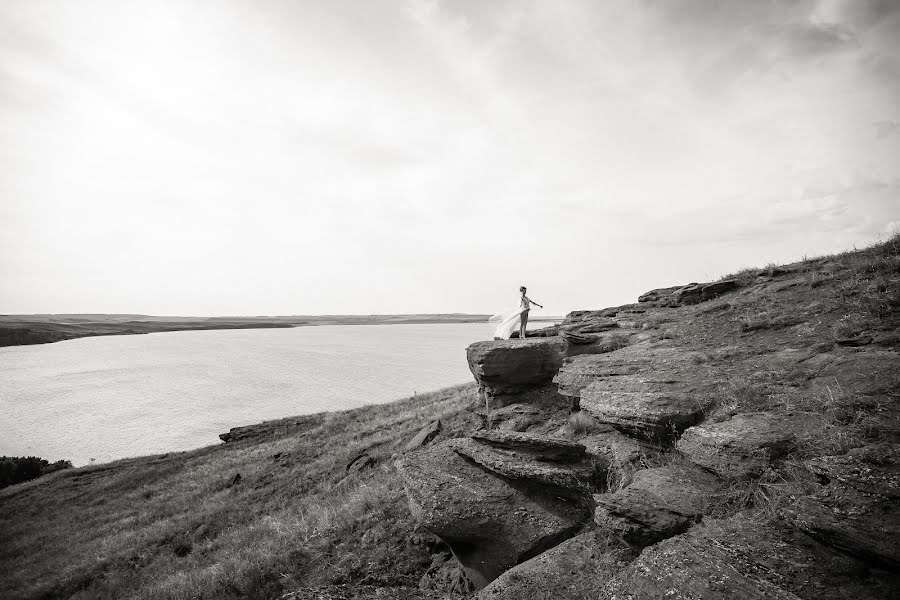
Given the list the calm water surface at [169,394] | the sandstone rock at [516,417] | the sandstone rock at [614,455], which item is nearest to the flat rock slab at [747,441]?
the sandstone rock at [614,455]

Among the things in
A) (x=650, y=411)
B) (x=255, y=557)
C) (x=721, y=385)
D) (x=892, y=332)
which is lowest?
(x=255, y=557)

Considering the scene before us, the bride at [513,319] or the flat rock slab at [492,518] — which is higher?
the bride at [513,319]

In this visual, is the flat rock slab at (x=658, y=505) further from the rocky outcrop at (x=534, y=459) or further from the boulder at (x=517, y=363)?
the boulder at (x=517, y=363)

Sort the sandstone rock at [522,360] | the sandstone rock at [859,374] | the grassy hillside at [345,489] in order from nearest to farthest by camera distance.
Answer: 1. the sandstone rock at [859,374]
2. the grassy hillside at [345,489]
3. the sandstone rock at [522,360]

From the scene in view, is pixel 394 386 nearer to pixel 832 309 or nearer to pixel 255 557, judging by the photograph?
pixel 255 557

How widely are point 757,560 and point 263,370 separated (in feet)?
293

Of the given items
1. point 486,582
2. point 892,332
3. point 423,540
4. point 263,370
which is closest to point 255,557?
point 423,540

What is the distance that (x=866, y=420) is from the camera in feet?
18.8

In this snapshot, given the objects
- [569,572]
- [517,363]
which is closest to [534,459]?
[569,572]

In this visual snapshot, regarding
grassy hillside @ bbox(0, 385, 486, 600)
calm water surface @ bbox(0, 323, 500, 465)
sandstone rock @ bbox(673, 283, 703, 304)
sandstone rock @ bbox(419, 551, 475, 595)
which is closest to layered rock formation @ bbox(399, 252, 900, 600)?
sandstone rock @ bbox(419, 551, 475, 595)

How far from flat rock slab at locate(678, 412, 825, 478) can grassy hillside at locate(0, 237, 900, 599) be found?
32 centimetres

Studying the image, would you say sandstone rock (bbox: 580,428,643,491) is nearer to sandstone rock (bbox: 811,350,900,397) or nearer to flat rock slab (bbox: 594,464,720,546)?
flat rock slab (bbox: 594,464,720,546)

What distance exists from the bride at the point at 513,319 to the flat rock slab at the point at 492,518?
1121 centimetres

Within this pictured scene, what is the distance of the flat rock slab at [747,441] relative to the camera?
249 inches
